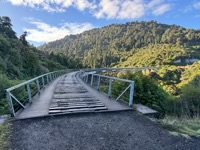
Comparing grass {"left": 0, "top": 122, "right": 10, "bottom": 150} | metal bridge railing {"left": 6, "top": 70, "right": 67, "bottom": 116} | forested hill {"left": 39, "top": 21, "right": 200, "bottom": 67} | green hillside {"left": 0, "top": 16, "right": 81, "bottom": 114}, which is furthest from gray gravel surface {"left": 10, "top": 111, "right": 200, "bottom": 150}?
forested hill {"left": 39, "top": 21, "right": 200, "bottom": 67}

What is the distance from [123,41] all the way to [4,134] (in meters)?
149

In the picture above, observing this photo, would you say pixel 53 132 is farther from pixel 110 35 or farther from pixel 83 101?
pixel 110 35

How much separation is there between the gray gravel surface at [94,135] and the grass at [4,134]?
0.40 ft

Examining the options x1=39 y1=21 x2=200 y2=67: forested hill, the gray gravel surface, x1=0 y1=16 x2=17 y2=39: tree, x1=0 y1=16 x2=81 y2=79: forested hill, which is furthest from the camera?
x1=39 y1=21 x2=200 y2=67: forested hill

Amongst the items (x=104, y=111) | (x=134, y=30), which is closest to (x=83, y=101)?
(x=104, y=111)

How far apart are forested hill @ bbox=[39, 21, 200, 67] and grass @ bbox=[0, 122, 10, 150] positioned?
88412mm

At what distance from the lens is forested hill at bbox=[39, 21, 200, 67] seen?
112 metres

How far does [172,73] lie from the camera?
45.9 m

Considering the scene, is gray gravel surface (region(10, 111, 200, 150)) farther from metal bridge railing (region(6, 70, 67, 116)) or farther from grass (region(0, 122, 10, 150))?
metal bridge railing (region(6, 70, 67, 116))

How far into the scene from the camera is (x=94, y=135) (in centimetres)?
394

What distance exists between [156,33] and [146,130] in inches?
5912

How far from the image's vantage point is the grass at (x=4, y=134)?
11.4 ft

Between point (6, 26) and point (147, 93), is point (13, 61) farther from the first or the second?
point (6, 26)

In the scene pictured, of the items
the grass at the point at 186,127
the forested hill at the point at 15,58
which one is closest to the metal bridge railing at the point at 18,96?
the grass at the point at 186,127
